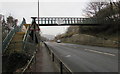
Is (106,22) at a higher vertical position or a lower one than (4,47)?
higher

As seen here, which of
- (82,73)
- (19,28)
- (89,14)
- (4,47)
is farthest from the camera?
(89,14)

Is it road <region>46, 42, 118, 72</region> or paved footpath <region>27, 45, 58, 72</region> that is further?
paved footpath <region>27, 45, 58, 72</region>

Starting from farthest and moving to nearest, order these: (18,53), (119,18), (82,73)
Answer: (119,18) → (18,53) → (82,73)

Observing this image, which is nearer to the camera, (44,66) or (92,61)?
(44,66)

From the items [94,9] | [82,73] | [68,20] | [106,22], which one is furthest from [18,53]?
[94,9]

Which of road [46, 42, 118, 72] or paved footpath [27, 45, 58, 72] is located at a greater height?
road [46, 42, 118, 72]

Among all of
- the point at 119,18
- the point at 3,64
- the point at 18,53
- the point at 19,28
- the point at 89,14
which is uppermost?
the point at 89,14

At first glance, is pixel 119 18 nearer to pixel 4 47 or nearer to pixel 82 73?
pixel 4 47

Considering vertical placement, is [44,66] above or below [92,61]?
below

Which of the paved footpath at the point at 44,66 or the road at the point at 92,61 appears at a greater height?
the road at the point at 92,61

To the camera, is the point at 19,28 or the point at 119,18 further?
the point at 119,18

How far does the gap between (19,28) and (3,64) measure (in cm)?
1397

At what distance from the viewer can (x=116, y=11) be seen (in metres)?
40.8

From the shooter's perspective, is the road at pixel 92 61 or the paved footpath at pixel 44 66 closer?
the road at pixel 92 61
